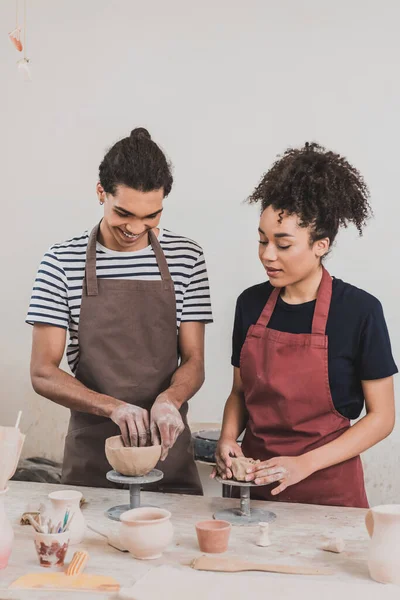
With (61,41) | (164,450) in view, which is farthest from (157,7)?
(164,450)

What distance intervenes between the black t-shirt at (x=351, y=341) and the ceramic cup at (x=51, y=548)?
3.31 ft

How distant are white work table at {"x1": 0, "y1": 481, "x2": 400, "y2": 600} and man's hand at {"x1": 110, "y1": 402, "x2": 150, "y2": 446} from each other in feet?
0.77

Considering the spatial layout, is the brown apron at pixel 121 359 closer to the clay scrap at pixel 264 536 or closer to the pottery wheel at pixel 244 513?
the pottery wheel at pixel 244 513

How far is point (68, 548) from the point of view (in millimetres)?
1905

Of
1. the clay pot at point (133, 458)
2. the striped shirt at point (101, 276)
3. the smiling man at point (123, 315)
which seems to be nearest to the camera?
the clay pot at point (133, 458)

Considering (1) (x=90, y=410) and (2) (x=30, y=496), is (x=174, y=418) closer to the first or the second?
(1) (x=90, y=410)

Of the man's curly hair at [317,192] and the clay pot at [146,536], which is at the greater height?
the man's curly hair at [317,192]

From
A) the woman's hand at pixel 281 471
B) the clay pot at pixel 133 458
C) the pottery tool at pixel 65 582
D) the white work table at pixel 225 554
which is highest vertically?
the clay pot at pixel 133 458

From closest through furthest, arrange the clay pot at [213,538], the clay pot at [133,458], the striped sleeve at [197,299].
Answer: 1. the clay pot at [213,538]
2. the clay pot at [133,458]
3. the striped sleeve at [197,299]

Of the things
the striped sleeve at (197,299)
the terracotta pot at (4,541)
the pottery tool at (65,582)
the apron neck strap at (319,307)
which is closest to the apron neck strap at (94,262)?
the striped sleeve at (197,299)

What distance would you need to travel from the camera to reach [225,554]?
187cm

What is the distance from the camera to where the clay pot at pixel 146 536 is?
1.79 meters

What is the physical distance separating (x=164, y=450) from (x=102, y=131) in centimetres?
217

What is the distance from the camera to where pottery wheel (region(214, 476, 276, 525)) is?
82.8 inches
